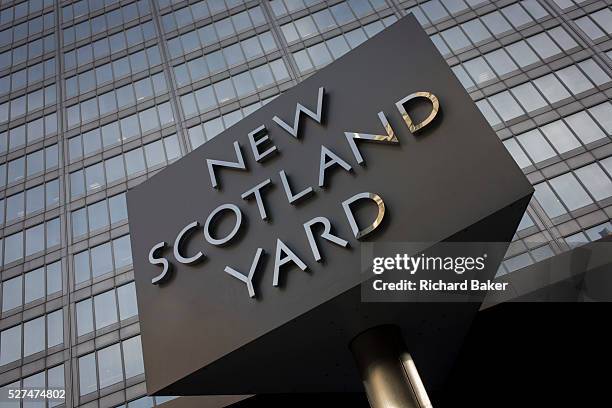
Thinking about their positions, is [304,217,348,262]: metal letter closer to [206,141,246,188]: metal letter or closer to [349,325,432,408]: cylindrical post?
[349,325,432,408]: cylindrical post

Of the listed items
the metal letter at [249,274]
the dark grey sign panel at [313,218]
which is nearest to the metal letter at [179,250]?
the dark grey sign panel at [313,218]

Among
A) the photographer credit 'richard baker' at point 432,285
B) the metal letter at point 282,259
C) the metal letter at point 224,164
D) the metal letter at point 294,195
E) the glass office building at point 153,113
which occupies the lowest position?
the photographer credit 'richard baker' at point 432,285

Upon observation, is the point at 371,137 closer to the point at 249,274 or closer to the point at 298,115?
the point at 298,115

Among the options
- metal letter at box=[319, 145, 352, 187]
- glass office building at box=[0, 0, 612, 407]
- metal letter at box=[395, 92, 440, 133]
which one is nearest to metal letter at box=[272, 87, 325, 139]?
metal letter at box=[319, 145, 352, 187]

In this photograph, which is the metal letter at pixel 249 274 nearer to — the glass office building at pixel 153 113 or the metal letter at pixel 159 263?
the metal letter at pixel 159 263

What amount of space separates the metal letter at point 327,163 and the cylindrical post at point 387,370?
3.84 meters

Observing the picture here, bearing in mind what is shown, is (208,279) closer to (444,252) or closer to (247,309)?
(247,309)

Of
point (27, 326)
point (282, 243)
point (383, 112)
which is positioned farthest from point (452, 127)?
point (27, 326)

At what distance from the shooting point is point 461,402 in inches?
733

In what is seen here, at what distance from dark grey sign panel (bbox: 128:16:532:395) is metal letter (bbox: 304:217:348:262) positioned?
5cm

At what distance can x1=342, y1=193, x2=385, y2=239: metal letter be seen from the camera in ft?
42.8

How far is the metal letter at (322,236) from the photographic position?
43.4ft

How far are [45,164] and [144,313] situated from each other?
31005mm

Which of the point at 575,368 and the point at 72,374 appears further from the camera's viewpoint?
the point at 72,374
